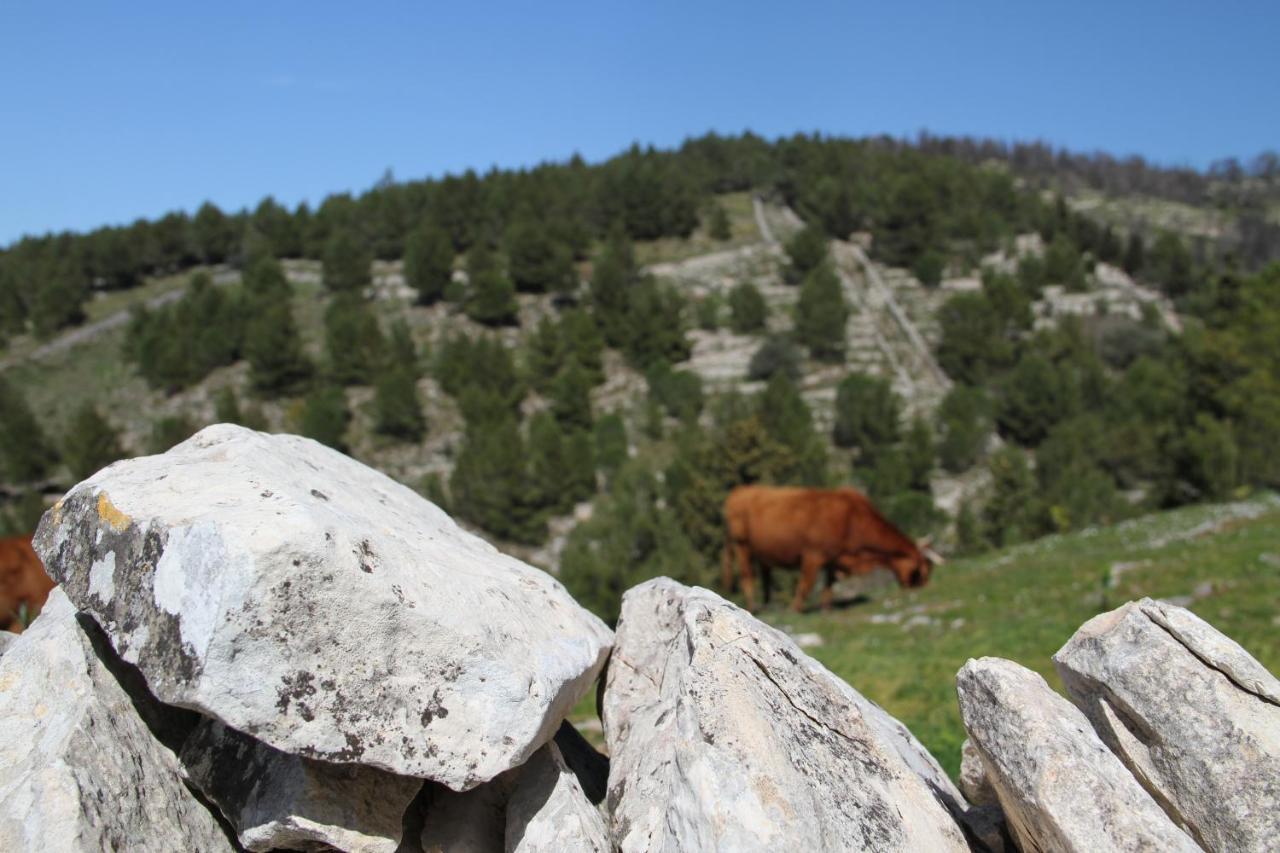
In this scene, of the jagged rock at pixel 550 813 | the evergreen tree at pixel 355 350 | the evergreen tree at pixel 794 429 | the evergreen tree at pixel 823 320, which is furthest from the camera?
the evergreen tree at pixel 355 350

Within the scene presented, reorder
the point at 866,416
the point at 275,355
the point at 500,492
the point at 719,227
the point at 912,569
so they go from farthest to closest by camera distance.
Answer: the point at 719,227, the point at 275,355, the point at 866,416, the point at 500,492, the point at 912,569

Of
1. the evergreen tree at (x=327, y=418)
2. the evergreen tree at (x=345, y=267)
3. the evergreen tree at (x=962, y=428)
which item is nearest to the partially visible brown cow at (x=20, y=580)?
the evergreen tree at (x=962, y=428)

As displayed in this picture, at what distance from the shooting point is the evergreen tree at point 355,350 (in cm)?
8250

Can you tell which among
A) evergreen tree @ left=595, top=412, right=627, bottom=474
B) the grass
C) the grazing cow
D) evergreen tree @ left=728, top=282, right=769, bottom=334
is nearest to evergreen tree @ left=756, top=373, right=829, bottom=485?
evergreen tree @ left=595, top=412, right=627, bottom=474

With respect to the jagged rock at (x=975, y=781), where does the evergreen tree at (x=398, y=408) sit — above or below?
below

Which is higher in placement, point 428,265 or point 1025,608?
point 1025,608

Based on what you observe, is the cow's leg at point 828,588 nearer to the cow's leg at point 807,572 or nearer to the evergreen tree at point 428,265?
the cow's leg at point 807,572

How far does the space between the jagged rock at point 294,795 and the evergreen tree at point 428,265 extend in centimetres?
9489

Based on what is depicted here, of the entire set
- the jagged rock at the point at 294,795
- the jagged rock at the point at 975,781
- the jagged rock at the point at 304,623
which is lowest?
the jagged rock at the point at 975,781

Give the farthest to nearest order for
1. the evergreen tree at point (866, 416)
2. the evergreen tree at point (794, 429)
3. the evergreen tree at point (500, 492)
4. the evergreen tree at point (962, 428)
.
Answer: the evergreen tree at point (866, 416), the evergreen tree at point (962, 428), the evergreen tree at point (500, 492), the evergreen tree at point (794, 429)

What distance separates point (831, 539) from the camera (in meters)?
20.2

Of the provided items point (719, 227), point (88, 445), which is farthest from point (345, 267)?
point (719, 227)

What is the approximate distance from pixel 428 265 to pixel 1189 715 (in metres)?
96.6

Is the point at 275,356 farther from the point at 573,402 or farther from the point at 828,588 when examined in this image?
the point at 828,588
